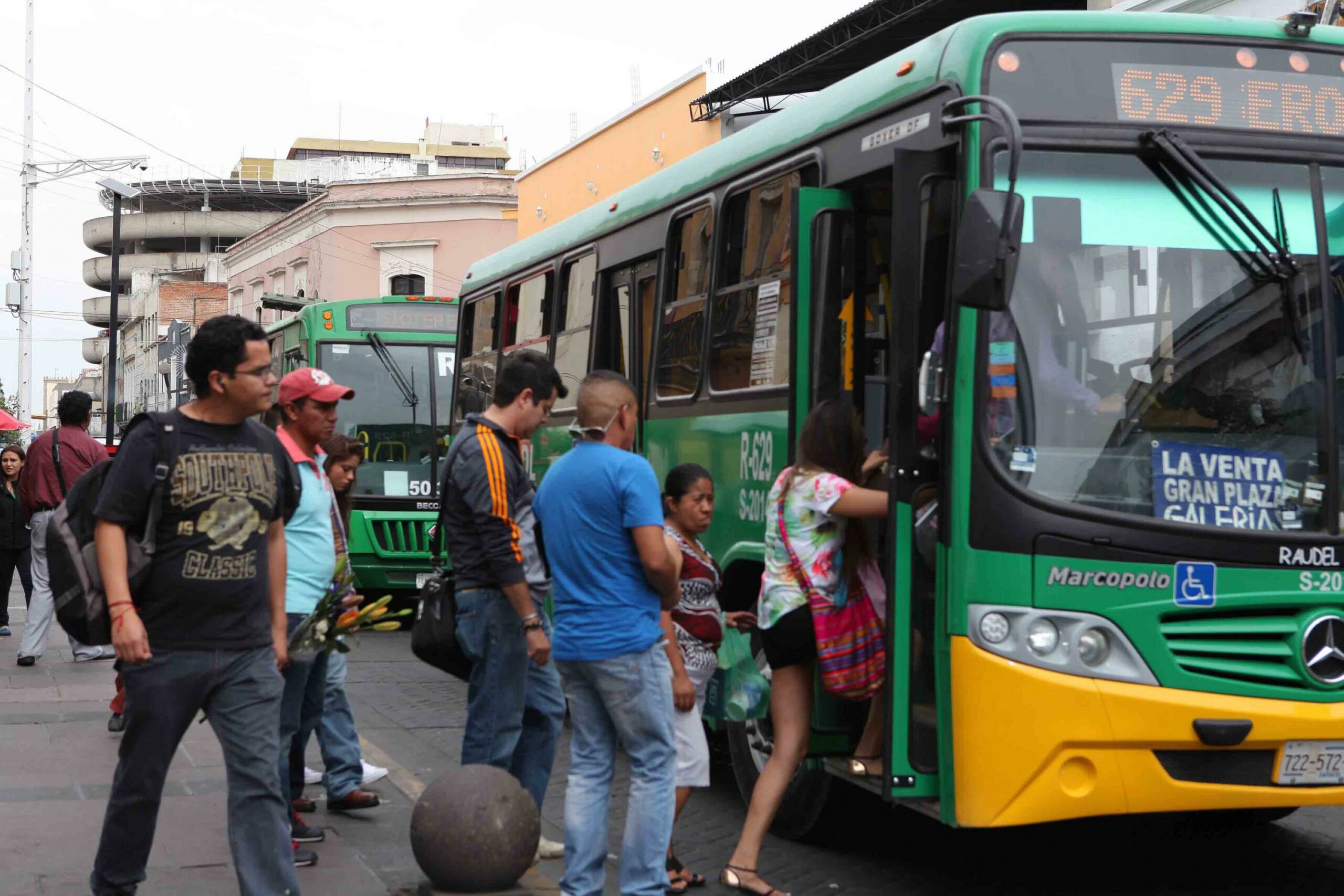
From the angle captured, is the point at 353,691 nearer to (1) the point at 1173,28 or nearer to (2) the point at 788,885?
(2) the point at 788,885

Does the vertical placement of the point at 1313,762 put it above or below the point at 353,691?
above

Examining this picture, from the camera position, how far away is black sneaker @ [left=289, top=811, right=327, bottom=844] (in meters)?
6.73

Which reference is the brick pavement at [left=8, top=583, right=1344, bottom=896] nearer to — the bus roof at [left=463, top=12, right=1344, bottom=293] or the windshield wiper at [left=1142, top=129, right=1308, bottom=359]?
the windshield wiper at [left=1142, top=129, right=1308, bottom=359]

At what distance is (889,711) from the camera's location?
5625 mm

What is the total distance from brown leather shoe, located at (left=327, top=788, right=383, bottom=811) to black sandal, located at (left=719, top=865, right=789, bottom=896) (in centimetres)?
193

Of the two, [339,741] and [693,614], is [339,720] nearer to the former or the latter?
[339,741]

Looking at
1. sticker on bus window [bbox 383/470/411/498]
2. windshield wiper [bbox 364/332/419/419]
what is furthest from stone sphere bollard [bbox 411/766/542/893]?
windshield wiper [bbox 364/332/419/419]

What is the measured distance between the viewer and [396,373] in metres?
16.9

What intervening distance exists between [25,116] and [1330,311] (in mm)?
47458

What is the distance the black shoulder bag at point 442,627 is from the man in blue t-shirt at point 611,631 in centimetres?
100

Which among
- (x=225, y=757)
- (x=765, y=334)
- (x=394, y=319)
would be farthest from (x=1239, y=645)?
(x=394, y=319)

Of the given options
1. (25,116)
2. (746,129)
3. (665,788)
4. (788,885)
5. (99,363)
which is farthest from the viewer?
(99,363)

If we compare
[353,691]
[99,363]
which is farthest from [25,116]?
[99,363]

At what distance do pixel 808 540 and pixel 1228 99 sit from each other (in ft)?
7.00
